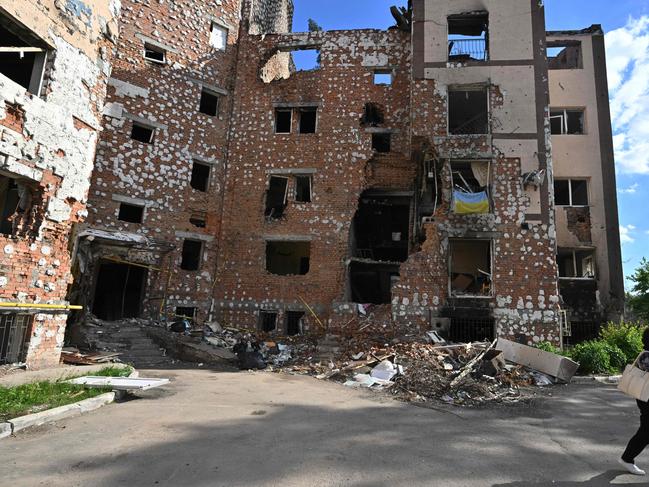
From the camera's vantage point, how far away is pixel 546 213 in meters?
15.7

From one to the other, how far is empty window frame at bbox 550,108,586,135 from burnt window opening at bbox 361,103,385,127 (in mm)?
8270

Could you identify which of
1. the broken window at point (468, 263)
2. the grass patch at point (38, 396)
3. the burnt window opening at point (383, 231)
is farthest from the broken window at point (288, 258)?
the grass patch at point (38, 396)

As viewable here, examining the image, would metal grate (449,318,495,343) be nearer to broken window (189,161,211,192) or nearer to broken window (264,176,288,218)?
broken window (264,176,288,218)

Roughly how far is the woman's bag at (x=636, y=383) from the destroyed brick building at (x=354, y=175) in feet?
34.2

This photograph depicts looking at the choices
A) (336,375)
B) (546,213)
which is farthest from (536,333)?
(336,375)

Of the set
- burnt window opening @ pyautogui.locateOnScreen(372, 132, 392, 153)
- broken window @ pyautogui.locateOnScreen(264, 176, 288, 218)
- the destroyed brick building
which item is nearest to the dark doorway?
the destroyed brick building

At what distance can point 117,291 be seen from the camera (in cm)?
1759

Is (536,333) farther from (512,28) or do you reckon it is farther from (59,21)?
(59,21)

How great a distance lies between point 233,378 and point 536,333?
10.4 m

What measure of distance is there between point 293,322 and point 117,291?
7.44 m

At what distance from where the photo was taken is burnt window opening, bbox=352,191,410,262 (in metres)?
20.6

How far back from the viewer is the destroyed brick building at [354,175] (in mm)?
15656

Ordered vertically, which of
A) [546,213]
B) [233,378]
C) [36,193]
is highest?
[546,213]

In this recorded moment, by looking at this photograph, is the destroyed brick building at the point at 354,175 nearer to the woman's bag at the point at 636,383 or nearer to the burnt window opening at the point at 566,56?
the burnt window opening at the point at 566,56
